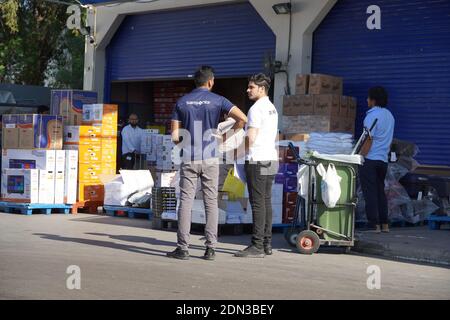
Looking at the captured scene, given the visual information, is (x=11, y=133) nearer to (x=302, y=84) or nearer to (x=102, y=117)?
(x=102, y=117)

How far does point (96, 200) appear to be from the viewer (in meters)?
15.5

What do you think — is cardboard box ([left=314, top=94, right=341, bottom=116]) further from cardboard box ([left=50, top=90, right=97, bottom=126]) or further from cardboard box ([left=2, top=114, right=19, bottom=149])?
cardboard box ([left=2, top=114, right=19, bottom=149])

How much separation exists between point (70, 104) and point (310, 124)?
479 cm

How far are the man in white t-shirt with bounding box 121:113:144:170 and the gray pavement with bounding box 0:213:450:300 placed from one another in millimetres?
6236

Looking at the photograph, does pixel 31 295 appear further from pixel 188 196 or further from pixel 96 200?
pixel 96 200

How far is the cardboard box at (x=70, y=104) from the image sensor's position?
52.3ft

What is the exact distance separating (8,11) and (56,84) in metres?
2.95

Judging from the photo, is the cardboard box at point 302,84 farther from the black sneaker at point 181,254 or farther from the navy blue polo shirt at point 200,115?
the black sneaker at point 181,254

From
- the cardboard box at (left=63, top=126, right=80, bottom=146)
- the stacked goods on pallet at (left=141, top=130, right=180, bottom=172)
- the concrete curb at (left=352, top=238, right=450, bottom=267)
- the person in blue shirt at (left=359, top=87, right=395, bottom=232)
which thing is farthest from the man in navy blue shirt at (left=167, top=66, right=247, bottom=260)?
the stacked goods on pallet at (left=141, top=130, right=180, bottom=172)

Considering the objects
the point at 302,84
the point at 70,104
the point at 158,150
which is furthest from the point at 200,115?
the point at 158,150

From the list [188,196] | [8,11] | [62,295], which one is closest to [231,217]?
[188,196]

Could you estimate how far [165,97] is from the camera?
22812 mm

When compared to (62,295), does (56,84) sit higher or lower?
higher
